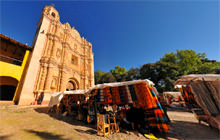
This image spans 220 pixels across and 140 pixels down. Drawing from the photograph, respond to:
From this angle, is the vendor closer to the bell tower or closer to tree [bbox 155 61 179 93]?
the bell tower

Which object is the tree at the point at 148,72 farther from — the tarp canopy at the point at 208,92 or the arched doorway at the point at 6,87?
the arched doorway at the point at 6,87

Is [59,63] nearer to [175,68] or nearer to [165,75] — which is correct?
[165,75]

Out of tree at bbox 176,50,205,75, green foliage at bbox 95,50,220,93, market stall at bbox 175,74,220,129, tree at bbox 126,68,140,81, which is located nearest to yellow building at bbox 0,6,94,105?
tree at bbox 126,68,140,81

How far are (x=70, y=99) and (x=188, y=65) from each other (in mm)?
24043

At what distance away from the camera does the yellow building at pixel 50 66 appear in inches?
378

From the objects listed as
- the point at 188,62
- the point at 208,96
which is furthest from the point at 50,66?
the point at 188,62

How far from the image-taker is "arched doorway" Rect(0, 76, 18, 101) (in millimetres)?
10109

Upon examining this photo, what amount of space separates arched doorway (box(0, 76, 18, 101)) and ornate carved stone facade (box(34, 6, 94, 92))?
3.80 metres

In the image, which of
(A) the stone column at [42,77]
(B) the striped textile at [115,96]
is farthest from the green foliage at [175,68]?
(A) the stone column at [42,77]

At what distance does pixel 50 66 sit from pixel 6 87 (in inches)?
239

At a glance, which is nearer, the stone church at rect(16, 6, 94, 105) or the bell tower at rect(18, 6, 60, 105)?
the bell tower at rect(18, 6, 60, 105)

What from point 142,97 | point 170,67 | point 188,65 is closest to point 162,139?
point 142,97

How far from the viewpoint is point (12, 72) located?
28.7 feet

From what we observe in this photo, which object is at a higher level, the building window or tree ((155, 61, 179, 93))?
the building window
